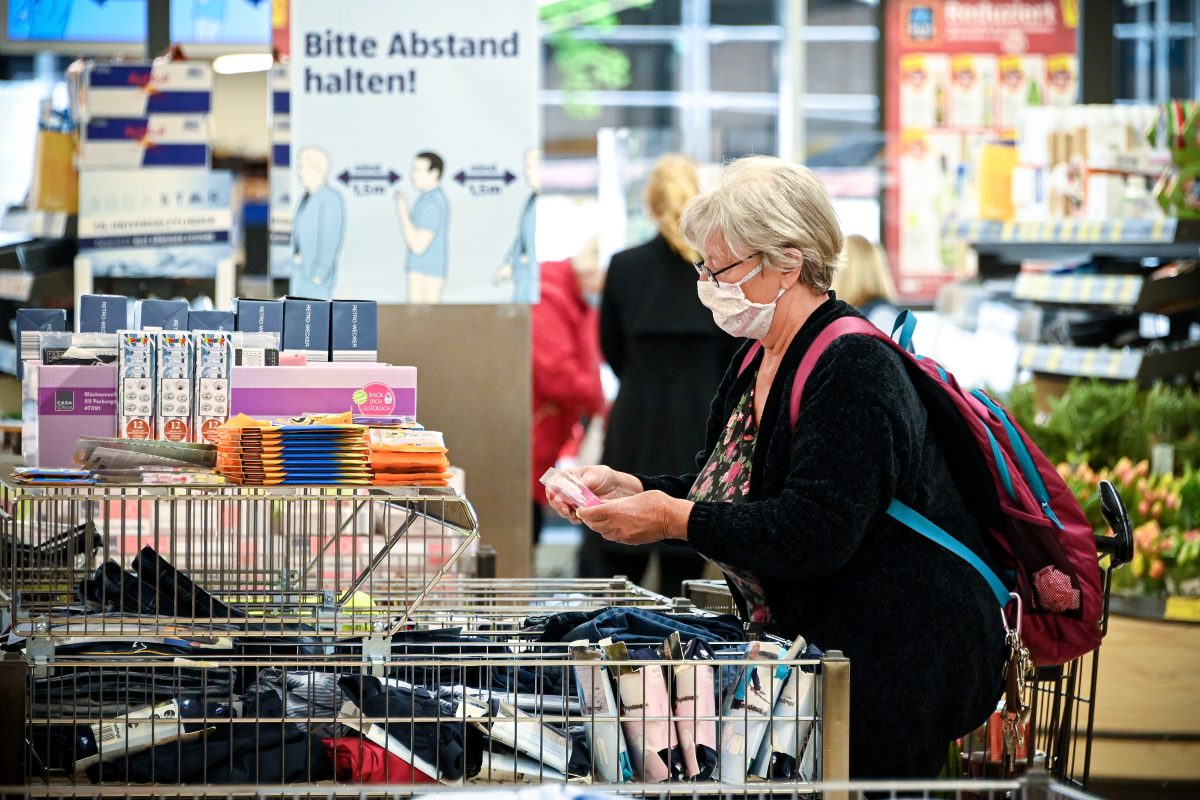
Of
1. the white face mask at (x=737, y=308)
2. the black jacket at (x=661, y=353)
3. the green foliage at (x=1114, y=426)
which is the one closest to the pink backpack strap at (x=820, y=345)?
the white face mask at (x=737, y=308)

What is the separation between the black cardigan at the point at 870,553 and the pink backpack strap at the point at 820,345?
0.02 metres

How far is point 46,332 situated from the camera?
2783 mm

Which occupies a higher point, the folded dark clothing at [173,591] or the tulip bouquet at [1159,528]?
the folded dark clothing at [173,591]

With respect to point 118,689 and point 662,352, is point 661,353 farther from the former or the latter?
point 118,689

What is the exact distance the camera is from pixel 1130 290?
6.12 metres

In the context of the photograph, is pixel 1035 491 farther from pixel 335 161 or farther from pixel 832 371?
pixel 335 161

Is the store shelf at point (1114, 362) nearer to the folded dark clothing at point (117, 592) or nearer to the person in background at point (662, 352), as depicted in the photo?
the person in background at point (662, 352)

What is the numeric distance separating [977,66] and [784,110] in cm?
117

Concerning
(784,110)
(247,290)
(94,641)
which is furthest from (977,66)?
(94,641)

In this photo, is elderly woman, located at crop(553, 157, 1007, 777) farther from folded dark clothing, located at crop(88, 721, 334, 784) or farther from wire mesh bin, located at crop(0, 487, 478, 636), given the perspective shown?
folded dark clothing, located at crop(88, 721, 334, 784)

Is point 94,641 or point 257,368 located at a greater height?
point 257,368

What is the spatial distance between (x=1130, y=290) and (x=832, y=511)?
A: 4.02 m

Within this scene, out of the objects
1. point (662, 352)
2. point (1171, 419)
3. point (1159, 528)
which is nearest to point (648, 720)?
point (1159, 528)

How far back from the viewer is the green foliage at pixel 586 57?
30.6 feet
